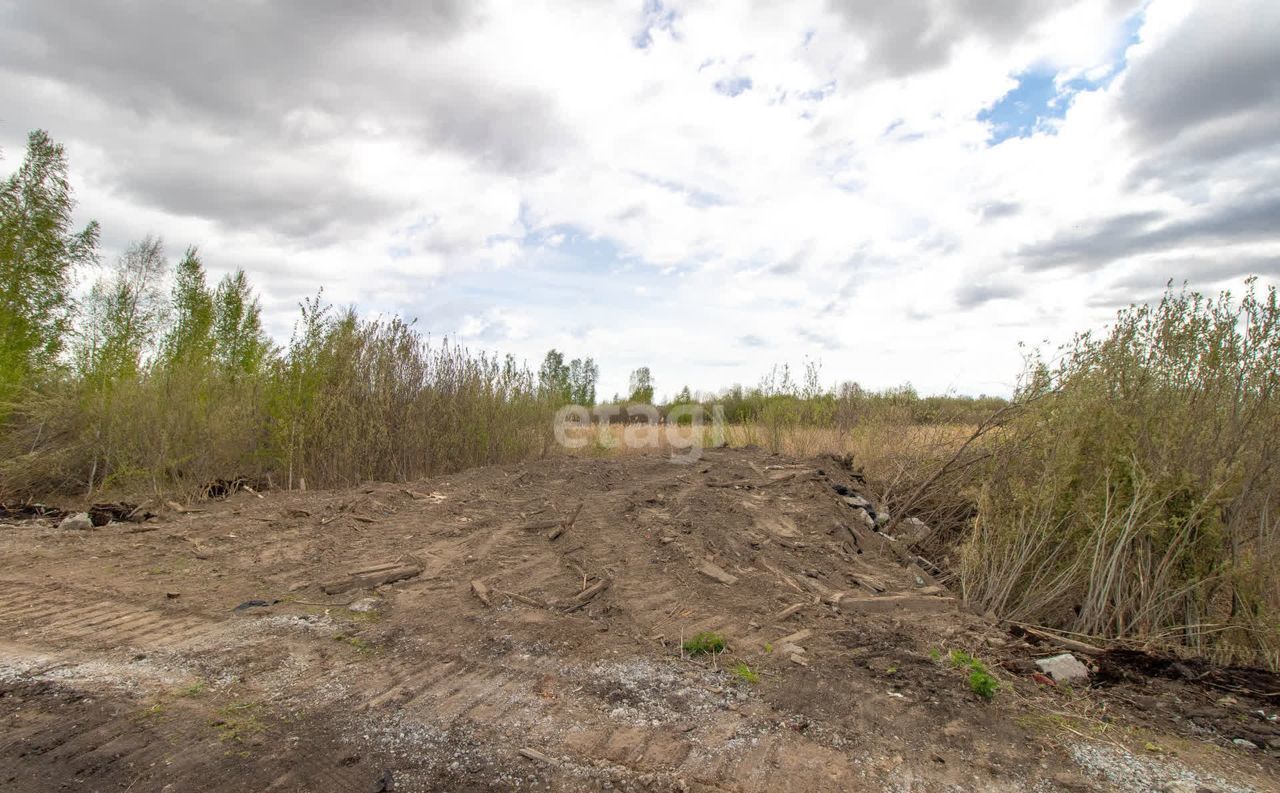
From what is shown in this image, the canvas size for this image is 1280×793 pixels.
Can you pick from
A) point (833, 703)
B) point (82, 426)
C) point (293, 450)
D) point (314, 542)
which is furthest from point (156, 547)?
point (833, 703)

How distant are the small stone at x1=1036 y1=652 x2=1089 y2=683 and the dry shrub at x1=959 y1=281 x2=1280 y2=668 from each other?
3.12ft

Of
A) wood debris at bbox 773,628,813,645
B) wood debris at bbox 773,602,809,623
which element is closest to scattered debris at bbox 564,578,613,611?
wood debris at bbox 773,602,809,623

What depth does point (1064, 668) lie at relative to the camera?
154 inches

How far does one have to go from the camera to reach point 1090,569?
16.0 ft

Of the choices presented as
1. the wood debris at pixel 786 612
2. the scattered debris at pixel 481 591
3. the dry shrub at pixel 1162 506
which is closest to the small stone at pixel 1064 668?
the dry shrub at pixel 1162 506

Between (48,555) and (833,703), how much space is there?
23.3ft

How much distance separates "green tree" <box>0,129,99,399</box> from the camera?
11.6 m

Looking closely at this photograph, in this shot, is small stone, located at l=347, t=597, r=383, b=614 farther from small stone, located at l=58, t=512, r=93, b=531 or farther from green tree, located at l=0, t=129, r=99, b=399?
green tree, located at l=0, t=129, r=99, b=399

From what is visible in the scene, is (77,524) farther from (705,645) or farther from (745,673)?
(745,673)

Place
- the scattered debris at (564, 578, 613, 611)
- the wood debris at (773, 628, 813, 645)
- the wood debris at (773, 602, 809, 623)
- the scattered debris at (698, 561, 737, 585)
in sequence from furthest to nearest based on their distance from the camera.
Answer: the scattered debris at (698, 561, 737, 585) < the scattered debris at (564, 578, 613, 611) < the wood debris at (773, 602, 809, 623) < the wood debris at (773, 628, 813, 645)

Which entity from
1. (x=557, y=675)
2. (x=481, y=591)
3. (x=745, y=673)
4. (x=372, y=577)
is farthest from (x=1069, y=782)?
(x=372, y=577)

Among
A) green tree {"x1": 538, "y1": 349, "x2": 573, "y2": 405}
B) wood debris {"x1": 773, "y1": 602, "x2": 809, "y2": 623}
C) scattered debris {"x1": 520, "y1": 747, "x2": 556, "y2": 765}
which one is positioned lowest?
scattered debris {"x1": 520, "y1": 747, "x2": 556, "y2": 765}

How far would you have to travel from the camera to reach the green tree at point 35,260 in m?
11.6

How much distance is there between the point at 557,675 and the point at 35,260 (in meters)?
13.6
